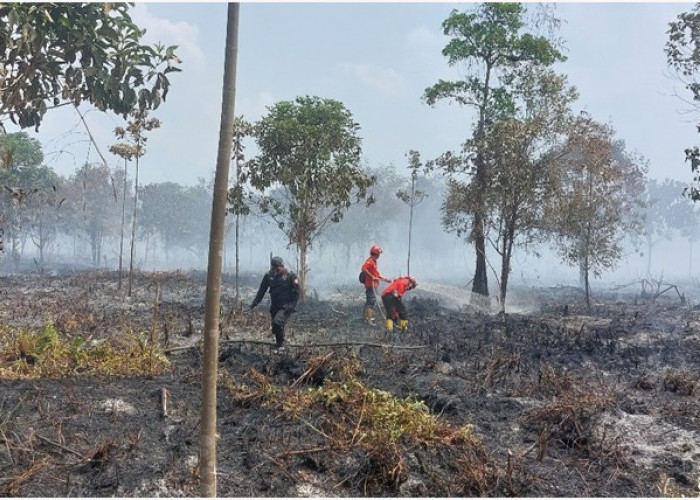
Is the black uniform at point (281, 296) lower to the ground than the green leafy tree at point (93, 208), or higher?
lower

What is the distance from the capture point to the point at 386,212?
2462 inches

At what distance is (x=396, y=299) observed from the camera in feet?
42.5

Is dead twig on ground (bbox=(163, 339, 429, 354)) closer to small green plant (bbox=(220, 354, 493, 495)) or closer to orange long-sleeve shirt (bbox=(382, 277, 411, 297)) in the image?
orange long-sleeve shirt (bbox=(382, 277, 411, 297))

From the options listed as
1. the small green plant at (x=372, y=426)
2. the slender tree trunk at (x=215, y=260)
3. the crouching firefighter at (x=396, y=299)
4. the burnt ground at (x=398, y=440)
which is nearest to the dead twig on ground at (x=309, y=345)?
the burnt ground at (x=398, y=440)

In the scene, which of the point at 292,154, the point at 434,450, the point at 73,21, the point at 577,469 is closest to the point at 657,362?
the point at 577,469

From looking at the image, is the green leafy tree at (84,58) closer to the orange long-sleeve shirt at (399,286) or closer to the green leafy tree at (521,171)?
the orange long-sleeve shirt at (399,286)

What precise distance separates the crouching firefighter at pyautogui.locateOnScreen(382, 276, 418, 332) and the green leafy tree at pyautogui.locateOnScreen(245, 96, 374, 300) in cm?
596

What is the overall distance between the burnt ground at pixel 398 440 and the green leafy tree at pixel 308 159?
715 cm

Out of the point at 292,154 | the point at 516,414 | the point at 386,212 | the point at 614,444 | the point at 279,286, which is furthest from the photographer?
the point at 386,212

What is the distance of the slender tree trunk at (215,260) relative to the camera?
138 inches

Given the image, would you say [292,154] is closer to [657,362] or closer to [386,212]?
[657,362]

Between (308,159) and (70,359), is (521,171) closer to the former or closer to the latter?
(308,159)

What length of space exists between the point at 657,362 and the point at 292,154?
1246cm

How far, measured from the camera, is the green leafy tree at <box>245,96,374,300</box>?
18484 millimetres
